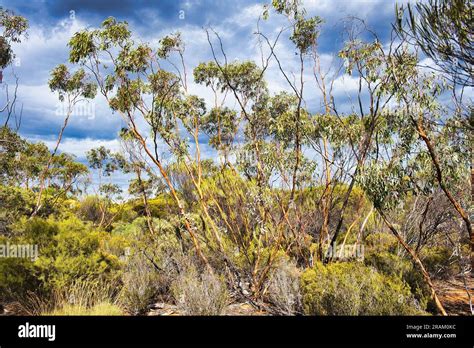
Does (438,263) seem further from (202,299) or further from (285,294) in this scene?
(202,299)

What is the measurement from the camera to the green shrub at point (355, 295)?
6312mm

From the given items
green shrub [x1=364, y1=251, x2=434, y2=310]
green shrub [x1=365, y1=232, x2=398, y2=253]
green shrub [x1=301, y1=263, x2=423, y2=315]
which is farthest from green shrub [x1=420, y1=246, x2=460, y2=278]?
green shrub [x1=301, y1=263, x2=423, y2=315]

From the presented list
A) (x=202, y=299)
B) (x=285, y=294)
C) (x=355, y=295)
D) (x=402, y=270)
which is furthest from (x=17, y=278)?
(x=402, y=270)

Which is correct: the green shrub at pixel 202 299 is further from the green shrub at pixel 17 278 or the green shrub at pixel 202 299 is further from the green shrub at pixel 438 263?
the green shrub at pixel 438 263

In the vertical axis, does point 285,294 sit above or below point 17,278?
below

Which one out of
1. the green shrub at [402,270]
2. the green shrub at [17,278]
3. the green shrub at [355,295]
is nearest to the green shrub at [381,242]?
the green shrub at [402,270]

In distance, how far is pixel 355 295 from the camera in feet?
21.1

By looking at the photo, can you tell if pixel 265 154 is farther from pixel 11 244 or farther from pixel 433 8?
pixel 11 244

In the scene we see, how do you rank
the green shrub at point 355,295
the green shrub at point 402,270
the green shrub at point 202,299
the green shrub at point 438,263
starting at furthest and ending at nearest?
the green shrub at point 438,263, the green shrub at point 402,270, the green shrub at point 202,299, the green shrub at point 355,295

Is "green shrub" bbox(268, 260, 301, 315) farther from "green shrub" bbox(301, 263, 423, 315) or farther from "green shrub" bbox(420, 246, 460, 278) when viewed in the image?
"green shrub" bbox(420, 246, 460, 278)

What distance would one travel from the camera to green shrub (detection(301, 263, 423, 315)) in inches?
249

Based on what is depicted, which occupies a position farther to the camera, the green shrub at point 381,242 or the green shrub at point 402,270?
the green shrub at point 381,242
